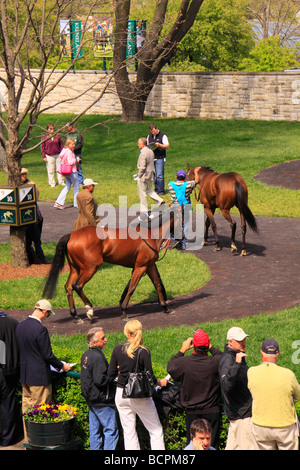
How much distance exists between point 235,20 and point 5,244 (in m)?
33.9

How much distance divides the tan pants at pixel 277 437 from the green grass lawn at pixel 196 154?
1536cm

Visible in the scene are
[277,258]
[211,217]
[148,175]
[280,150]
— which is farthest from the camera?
[280,150]

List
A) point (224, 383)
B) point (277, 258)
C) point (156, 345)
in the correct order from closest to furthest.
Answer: point (224, 383) → point (156, 345) → point (277, 258)

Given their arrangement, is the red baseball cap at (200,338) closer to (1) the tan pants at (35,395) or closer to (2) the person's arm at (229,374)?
(2) the person's arm at (229,374)

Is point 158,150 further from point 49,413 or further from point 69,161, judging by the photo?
point 49,413

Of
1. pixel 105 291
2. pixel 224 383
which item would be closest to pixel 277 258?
pixel 105 291

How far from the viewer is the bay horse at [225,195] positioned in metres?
18.3

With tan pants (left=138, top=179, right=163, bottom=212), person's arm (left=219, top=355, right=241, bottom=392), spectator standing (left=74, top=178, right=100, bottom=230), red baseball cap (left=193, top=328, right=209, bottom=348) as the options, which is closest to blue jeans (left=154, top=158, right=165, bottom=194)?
tan pants (left=138, top=179, right=163, bottom=212)

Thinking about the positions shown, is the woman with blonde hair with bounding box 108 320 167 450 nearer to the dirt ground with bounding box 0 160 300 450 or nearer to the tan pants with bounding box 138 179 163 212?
the dirt ground with bounding box 0 160 300 450

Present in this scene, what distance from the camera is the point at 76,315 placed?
45.8 ft

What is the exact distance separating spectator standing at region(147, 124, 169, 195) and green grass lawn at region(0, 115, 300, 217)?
31.4 inches

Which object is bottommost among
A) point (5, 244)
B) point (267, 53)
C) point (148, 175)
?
point (5, 244)

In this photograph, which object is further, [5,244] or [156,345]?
[5,244]

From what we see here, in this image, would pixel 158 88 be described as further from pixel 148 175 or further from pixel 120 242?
pixel 120 242
